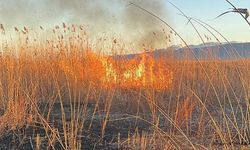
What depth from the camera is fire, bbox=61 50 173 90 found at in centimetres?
752

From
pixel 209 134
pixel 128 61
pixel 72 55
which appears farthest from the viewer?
pixel 72 55

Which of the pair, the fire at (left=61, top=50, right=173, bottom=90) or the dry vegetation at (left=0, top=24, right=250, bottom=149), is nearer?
the dry vegetation at (left=0, top=24, right=250, bottom=149)

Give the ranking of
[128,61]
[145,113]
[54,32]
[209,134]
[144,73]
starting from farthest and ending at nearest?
1. [54,32]
2. [128,61]
3. [144,73]
4. [145,113]
5. [209,134]

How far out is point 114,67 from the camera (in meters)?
7.75

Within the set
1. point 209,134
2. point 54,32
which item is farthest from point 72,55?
point 209,134

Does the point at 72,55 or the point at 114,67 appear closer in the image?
the point at 114,67

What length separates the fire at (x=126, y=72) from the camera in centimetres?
752

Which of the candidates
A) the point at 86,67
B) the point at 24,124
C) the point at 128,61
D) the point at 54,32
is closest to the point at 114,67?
the point at 128,61

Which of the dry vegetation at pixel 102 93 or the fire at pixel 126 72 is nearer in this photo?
the dry vegetation at pixel 102 93

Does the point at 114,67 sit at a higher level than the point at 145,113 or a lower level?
higher

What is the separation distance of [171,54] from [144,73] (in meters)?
1.18

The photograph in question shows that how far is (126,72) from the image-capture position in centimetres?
780

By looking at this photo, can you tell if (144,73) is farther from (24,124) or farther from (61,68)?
(24,124)

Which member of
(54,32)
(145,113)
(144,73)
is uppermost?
(54,32)
